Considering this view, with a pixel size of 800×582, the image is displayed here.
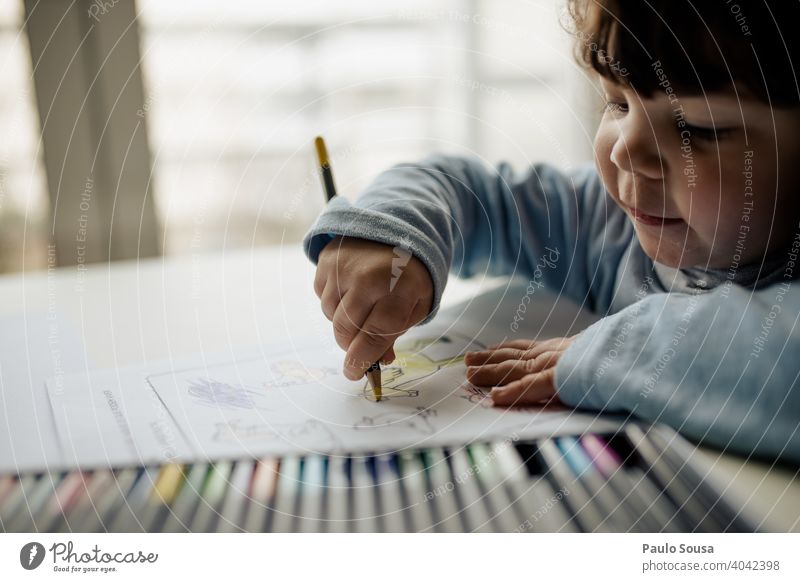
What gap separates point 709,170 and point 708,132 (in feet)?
0.05

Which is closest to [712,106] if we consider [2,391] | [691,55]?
[691,55]

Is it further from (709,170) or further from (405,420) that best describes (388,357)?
(709,170)

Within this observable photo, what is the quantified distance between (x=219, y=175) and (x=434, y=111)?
0.21 metres

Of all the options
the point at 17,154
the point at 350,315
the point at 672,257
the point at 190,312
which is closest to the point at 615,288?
the point at 672,257

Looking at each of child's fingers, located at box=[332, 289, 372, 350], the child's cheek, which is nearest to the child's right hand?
child's fingers, located at box=[332, 289, 372, 350]

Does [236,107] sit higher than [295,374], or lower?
higher

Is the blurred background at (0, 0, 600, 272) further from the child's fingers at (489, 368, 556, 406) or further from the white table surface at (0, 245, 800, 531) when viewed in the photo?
the child's fingers at (489, 368, 556, 406)

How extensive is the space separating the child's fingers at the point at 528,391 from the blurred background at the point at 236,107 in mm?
164

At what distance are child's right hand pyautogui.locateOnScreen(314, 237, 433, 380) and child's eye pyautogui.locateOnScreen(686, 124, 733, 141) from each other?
0.14 metres

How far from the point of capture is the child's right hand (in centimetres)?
34

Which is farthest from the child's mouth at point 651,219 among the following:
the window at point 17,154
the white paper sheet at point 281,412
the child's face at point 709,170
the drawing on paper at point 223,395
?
the window at point 17,154

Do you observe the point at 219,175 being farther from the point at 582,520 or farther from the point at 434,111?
the point at 582,520

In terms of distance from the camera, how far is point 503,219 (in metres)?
0.47

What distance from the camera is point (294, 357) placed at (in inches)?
14.9
